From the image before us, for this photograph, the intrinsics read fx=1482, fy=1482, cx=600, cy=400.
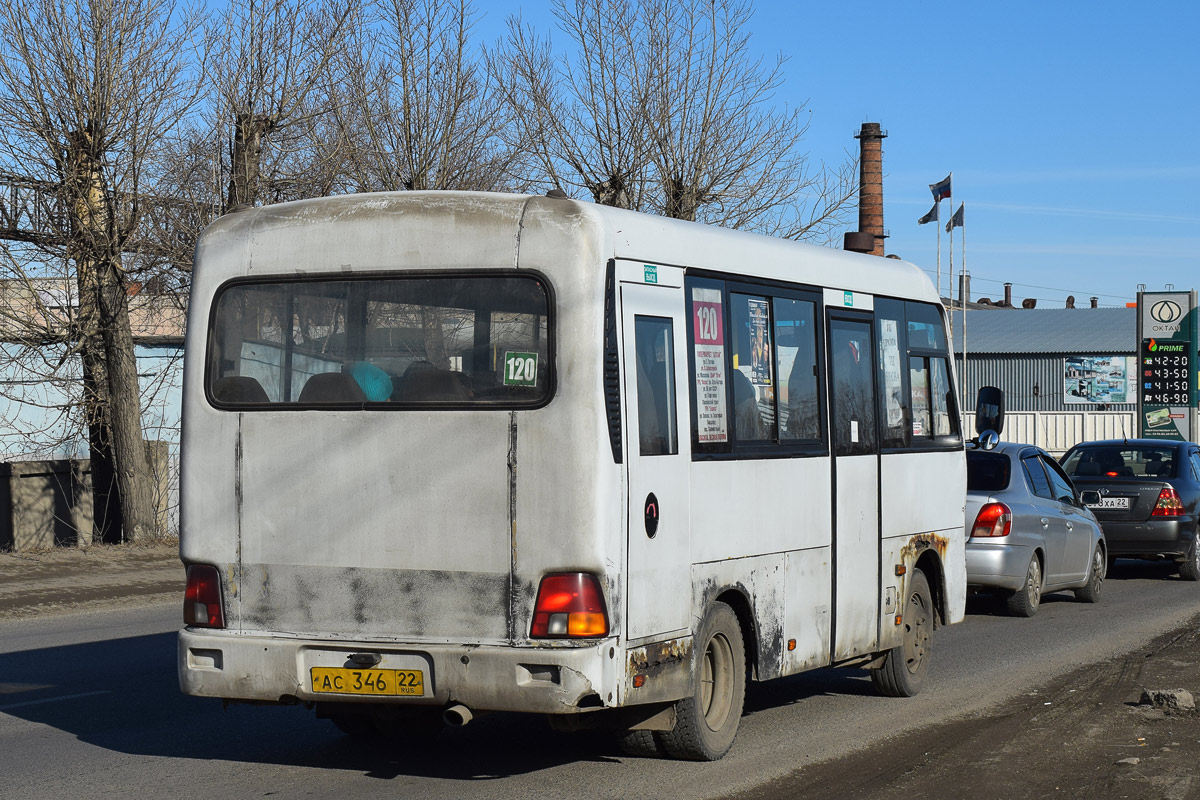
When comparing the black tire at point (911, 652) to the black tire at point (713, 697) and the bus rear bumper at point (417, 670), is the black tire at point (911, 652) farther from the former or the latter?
the bus rear bumper at point (417, 670)

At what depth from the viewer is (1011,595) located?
14.4 metres

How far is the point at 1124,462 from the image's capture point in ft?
62.2

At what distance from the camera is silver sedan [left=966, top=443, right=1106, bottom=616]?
1405 centimetres

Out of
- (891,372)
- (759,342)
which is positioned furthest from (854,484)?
(759,342)

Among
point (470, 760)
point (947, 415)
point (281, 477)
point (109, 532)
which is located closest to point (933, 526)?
point (947, 415)

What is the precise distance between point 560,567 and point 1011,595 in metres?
9.20

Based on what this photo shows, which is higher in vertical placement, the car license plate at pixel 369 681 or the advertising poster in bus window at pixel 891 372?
the advertising poster in bus window at pixel 891 372

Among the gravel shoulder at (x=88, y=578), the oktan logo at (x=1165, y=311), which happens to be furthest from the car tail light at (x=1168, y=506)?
the oktan logo at (x=1165, y=311)

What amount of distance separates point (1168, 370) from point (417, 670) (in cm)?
3167

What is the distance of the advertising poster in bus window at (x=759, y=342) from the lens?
777 centimetres

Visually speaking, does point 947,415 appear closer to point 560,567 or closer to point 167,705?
point 560,567

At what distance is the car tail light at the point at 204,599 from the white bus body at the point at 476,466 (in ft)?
0.04

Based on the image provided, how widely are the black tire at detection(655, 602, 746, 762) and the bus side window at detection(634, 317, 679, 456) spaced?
0.95 metres

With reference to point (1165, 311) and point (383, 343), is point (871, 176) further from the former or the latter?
point (383, 343)
